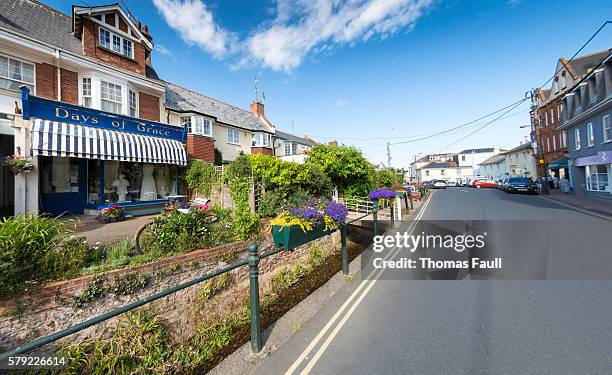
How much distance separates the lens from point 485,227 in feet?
31.0

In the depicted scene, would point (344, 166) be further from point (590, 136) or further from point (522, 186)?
point (522, 186)

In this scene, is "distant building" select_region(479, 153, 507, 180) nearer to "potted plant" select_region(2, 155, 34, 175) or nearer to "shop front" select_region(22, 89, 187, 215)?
"shop front" select_region(22, 89, 187, 215)

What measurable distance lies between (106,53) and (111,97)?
2.20 meters

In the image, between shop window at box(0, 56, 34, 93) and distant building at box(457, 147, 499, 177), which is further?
distant building at box(457, 147, 499, 177)

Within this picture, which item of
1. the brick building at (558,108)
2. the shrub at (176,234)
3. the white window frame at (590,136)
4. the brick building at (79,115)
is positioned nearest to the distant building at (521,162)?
the brick building at (558,108)

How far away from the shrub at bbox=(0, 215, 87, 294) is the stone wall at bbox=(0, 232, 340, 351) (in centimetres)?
30

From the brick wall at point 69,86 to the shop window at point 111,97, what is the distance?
0.90 meters

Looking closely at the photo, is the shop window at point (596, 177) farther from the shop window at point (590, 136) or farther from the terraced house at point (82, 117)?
the terraced house at point (82, 117)

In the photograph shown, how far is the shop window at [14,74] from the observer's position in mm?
8742

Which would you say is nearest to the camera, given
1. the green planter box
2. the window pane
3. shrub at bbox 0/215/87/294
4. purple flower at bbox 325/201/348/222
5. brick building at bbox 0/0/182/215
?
shrub at bbox 0/215/87/294

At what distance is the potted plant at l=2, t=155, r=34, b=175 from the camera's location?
7105mm

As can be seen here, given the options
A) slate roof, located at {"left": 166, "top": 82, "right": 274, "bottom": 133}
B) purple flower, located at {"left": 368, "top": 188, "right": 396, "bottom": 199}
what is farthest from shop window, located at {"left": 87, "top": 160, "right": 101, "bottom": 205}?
purple flower, located at {"left": 368, "top": 188, "right": 396, "bottom": 199}

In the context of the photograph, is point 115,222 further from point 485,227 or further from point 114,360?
point 485,227

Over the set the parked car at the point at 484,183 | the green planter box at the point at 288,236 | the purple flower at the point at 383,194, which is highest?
the parked car at the point at 484,183
